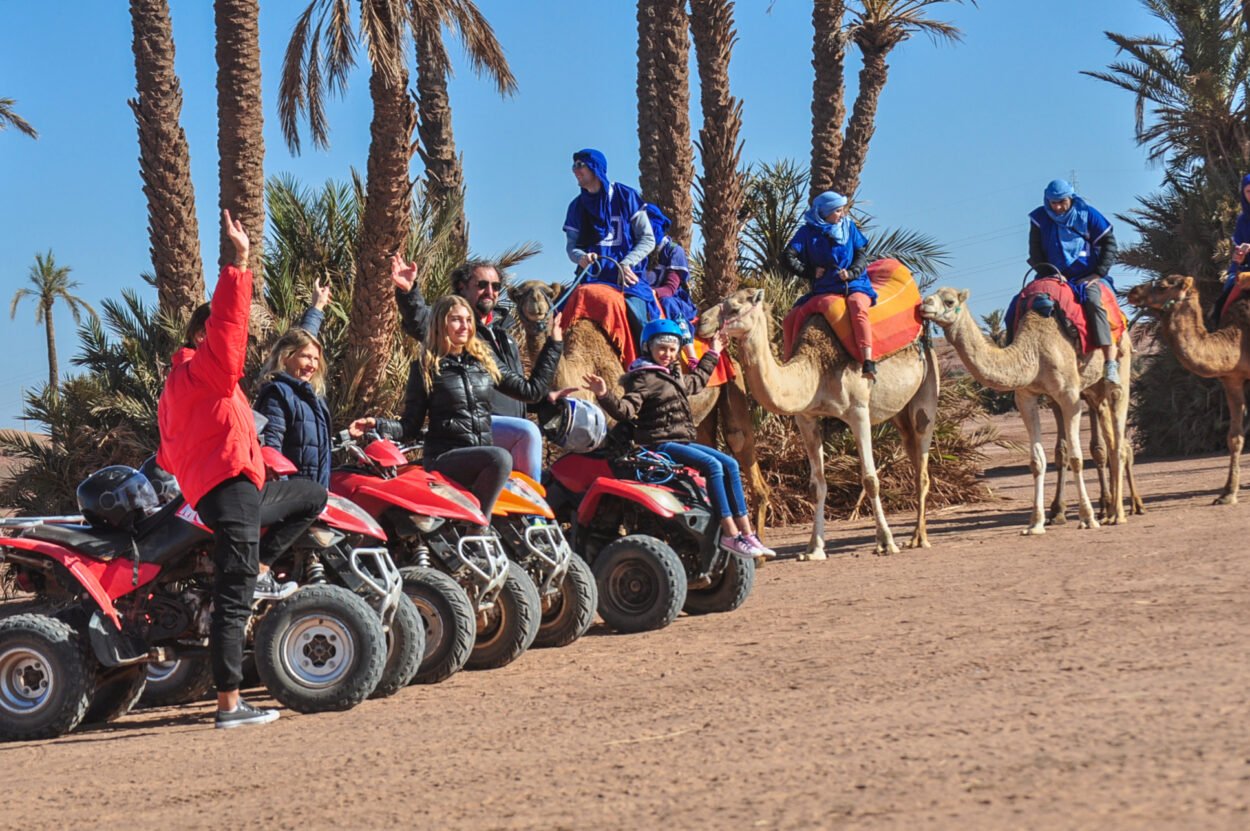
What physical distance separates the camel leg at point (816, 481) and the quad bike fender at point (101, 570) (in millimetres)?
6918

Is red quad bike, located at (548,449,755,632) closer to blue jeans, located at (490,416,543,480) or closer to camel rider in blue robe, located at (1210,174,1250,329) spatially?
blue jeans, located at (490,416,543,480)

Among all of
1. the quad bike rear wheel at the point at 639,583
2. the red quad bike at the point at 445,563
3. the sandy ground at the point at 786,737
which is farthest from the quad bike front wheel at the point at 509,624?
the quad bike rear wheel at the point at 639,583

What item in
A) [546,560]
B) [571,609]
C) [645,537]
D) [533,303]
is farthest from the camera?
[533,303]

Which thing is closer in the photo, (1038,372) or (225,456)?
(225,456)

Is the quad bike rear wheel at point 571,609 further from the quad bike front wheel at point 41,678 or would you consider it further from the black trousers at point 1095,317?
the black trousers at point 1095,317

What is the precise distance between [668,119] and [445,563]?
40.0ft

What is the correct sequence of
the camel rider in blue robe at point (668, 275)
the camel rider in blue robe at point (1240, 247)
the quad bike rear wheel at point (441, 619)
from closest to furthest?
the quad bike rear wheel at point (441, 619)
the camel rider in blue robe at point (668, 275)
the camel rider in blue robe at point (1240, 247)

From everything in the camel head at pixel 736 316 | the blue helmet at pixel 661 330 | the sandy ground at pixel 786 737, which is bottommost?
the sandy ground at pixel 786 737

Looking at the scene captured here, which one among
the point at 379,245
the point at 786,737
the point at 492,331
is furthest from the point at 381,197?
the point at 786,737

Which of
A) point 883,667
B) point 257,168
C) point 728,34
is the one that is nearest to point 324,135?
point 257,168

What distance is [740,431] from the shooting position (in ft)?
45.8

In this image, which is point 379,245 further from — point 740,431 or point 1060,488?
point 1060,488

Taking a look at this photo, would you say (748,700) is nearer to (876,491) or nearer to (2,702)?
(2,702)

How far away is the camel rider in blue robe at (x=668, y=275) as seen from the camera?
13.6m
